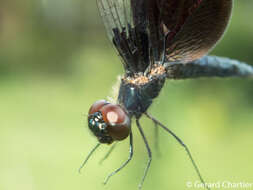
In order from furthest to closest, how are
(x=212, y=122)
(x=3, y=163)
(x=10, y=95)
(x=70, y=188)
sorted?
(x=10, y=95) < (x=212, y=122) < (x=3, y=163) < (x=70, y=188)

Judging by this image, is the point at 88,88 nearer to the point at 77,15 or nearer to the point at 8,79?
the point at 8,79

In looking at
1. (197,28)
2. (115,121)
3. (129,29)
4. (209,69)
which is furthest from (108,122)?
(209,69)

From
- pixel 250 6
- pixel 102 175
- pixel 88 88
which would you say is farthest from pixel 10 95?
pixel 250 6

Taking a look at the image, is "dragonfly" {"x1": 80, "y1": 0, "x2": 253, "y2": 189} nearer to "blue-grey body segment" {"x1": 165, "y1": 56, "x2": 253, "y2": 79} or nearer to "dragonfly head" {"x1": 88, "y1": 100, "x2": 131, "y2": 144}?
"dragonfly head" {"x1": 88, "y1": 100, "x2": 131, "y2": 144}

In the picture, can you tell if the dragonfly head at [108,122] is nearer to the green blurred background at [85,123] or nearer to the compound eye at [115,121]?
the compound eye at [115,121]

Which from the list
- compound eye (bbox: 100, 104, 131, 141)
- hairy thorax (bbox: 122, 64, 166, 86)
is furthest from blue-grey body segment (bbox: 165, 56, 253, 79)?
compound eye (bbox: 100, 104, 131, 141)
